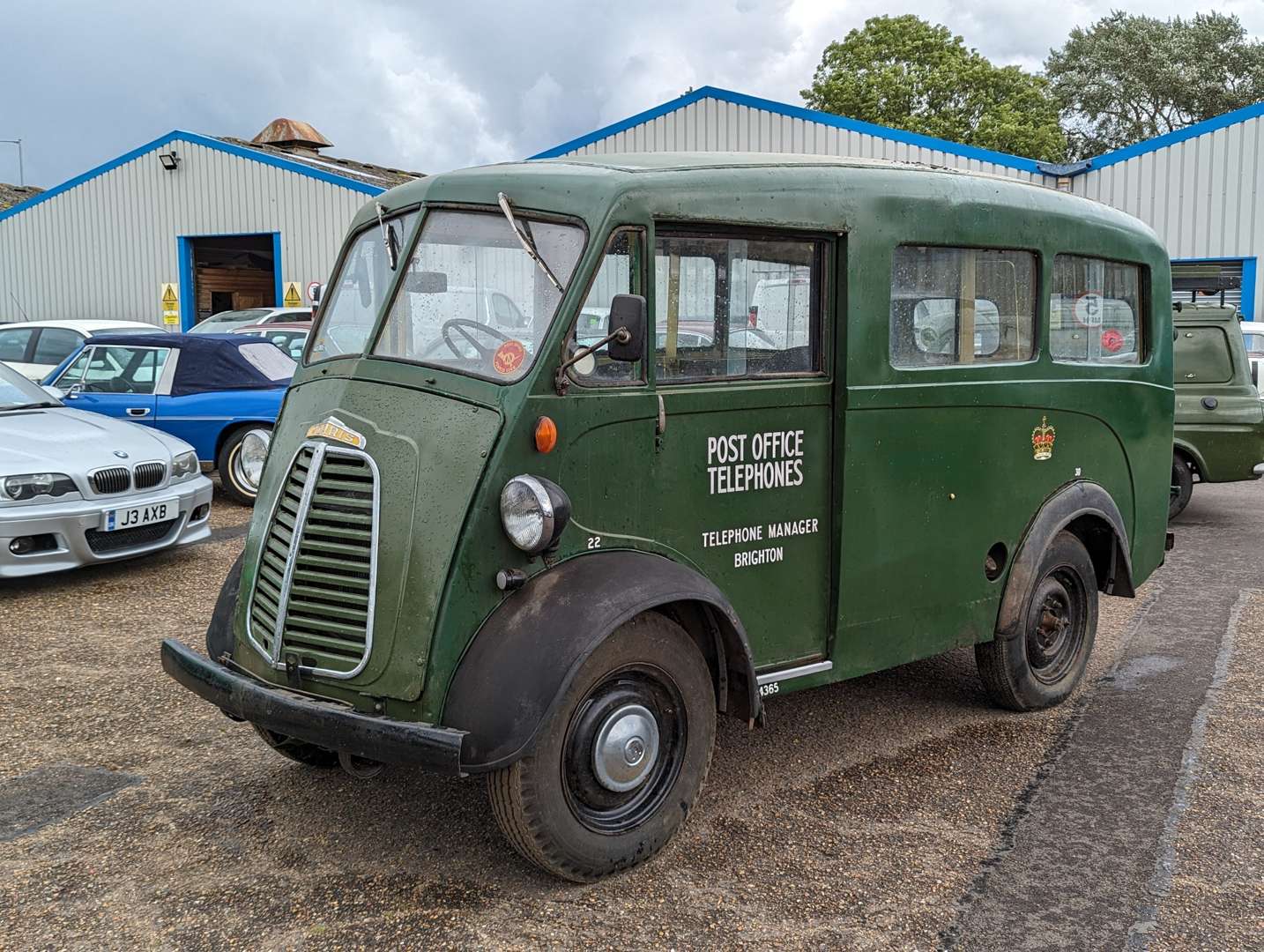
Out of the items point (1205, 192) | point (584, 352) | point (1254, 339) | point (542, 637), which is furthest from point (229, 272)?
point (542, 637)

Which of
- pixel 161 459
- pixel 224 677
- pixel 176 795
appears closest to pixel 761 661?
pixel 224 677

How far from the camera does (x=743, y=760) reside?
4.75 m

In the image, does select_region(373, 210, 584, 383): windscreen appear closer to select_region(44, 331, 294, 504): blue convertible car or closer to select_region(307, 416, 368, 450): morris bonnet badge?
select_region(307, 416, 368, 450): morris bonnet badge

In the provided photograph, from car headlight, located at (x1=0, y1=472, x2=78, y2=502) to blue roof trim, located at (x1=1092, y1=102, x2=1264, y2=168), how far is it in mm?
18062

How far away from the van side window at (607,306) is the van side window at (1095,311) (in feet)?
7.35

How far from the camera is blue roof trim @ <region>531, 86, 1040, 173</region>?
67.7 feet

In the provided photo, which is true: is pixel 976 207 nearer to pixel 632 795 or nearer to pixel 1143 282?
pixel 1143 282

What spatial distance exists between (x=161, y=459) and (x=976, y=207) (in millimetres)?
5536

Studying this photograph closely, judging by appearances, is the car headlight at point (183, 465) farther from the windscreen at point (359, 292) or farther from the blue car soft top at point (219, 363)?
the windscreen at point (359, 292)

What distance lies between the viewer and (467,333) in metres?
3.87

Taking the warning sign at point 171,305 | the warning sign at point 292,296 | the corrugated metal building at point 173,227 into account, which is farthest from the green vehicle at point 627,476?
the warning sign at point 171,305

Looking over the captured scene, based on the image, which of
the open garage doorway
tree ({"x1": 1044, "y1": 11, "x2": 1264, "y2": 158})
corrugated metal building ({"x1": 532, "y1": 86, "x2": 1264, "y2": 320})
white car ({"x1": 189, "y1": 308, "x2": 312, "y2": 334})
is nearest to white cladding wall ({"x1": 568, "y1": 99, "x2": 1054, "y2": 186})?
corrugated metal building ({"x1": 532, "y1": 86, "x2": 1264, "y2": 320})

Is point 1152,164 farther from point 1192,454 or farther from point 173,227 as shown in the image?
point 173,227

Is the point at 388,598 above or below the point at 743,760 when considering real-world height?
above
